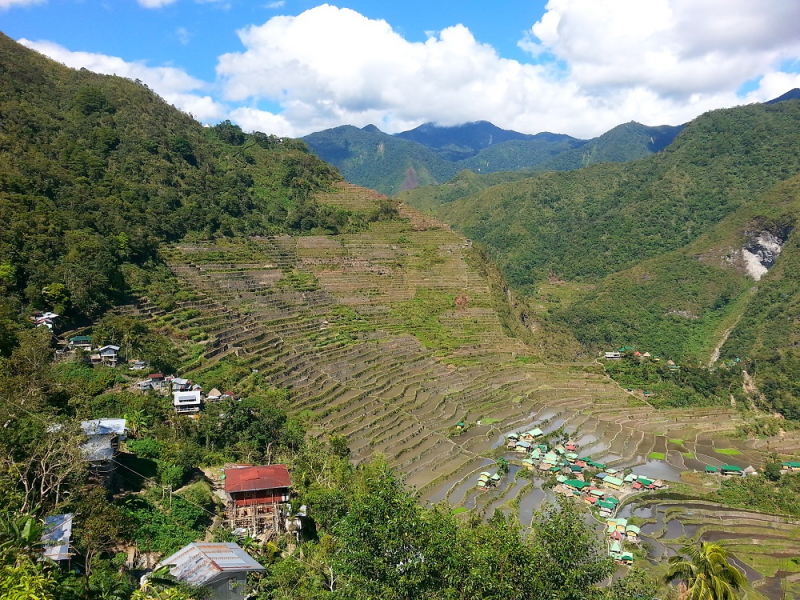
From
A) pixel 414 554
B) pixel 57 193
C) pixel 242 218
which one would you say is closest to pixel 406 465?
pixel 414 554

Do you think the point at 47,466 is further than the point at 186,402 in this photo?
No

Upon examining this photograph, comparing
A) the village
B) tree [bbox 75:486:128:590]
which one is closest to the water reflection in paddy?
the village

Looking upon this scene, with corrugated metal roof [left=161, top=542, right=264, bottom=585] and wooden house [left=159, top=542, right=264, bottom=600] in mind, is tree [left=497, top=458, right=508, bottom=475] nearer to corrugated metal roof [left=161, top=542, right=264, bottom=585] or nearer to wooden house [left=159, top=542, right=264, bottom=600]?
corrugated metal roof [left=161, top=542, right=264, bottom=585]

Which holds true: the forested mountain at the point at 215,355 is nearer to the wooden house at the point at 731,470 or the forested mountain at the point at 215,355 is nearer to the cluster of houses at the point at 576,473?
the cluster of houses at the point at 576,473

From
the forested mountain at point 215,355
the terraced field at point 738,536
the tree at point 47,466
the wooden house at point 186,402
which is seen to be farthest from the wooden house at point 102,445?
the terraced field at point 738,536

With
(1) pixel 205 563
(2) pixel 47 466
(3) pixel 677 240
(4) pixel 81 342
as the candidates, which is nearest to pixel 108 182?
(4) pixel 81 342

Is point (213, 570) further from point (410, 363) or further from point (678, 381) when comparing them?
point (678, 381)

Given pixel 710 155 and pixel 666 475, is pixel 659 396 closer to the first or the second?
pixel 666 475
